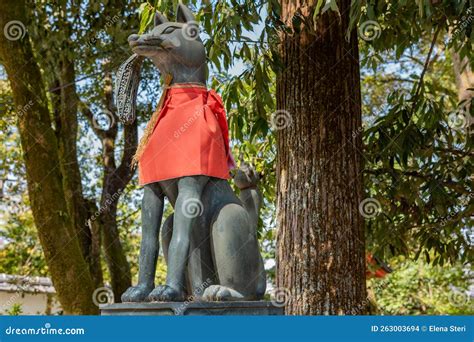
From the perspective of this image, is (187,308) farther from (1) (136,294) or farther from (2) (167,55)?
(2) (167,55)

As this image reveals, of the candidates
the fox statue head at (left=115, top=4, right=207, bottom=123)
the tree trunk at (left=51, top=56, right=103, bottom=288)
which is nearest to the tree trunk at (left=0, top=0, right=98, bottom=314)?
the tree trunk at (left=51, top=56, right=103, bottom=288)

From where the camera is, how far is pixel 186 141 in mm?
3463

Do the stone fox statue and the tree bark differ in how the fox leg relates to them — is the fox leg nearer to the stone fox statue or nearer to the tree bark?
the stone fox statue

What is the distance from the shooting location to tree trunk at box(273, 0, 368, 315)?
16.2ft

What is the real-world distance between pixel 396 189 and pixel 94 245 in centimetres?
469

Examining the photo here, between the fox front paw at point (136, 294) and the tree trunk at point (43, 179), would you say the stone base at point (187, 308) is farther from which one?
the tree trunk at point (43, 179)

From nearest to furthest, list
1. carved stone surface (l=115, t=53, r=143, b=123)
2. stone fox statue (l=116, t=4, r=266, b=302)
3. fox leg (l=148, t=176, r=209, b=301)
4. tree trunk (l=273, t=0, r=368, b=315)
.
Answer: fox leg (l=148, t=176, r=209, b=301), stone fox statue (l=116, t=4, r=266, b=302), carved stone surface (l=115, t=53, r=143, b=123), tree trunk (l=273, t=0, r=368, b=315)

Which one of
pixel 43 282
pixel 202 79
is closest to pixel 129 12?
pixel 202 79

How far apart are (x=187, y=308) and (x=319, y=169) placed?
2194 millimetres

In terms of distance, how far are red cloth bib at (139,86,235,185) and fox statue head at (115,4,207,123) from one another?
97 mm

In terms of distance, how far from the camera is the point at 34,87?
23.3 feet

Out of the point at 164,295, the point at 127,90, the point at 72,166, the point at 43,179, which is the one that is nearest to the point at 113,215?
the point at 72,166

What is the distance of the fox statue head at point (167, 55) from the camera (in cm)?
357

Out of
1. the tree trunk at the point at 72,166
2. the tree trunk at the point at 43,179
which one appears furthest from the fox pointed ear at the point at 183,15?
the tree trunk at the point at 72,166
